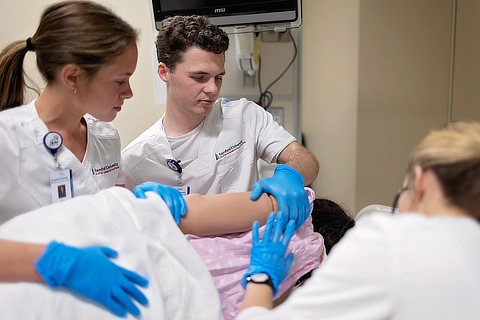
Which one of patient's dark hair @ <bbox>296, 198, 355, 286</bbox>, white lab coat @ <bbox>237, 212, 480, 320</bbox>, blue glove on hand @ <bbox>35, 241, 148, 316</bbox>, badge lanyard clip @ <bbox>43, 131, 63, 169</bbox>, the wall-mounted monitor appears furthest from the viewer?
the wall-mounted monitor

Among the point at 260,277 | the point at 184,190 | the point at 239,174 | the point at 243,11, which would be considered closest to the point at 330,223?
the point at 239,174

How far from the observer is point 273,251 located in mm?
1104

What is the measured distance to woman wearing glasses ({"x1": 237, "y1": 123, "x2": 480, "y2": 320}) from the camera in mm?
714

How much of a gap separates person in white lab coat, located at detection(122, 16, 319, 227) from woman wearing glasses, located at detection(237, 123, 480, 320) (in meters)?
0.89

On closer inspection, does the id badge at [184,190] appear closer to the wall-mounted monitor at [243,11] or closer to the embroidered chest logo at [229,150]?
the embroidered chest logo at [229,150]

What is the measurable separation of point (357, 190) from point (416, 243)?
173cm

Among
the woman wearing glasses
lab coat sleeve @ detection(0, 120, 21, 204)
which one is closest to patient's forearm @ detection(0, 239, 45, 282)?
lab coat sleeve @ detection(0, 120, 21, 204)

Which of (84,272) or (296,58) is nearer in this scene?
(84,272)

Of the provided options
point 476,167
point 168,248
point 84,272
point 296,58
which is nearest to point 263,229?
point 168,248

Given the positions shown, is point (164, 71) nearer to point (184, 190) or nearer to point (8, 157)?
point (184, 190)

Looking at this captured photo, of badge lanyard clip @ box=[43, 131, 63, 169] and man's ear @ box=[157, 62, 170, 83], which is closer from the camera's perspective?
badge lanyard clip @ box=[43, 131, 63, 169]

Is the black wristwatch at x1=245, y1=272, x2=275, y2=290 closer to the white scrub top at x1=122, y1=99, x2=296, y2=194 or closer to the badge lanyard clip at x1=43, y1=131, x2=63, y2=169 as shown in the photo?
the badge lanyard clip at x1=43, y1=131, x2=63, y2=169

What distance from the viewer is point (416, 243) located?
28.9 inches

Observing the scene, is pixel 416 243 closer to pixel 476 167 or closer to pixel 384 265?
pixel 384 265
